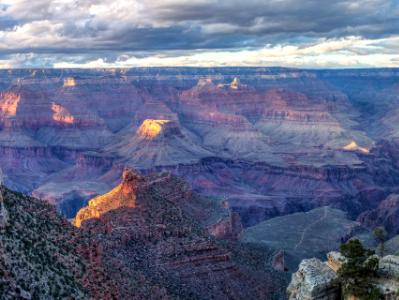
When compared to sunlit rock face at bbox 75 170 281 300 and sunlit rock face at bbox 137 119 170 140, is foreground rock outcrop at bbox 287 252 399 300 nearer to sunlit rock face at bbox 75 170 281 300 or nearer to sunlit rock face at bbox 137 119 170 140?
sunlit rock face at bbox 75 170 281 300

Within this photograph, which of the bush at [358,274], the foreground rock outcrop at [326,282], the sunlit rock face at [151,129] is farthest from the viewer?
the sunlit rock face at [151,129]

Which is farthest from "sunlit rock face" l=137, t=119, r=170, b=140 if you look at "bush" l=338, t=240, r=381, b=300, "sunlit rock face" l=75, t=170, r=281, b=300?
"bush" l=338, t=240, r=381, b=300

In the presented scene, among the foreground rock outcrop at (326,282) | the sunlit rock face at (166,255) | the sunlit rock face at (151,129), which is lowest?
the sunlit rock face at (151,129)

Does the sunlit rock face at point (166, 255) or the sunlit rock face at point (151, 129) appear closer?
the sunlit rock face at point (166, 255)

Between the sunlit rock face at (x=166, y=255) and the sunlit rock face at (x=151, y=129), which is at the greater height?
the sunlit rock face at (x=166, y=255)

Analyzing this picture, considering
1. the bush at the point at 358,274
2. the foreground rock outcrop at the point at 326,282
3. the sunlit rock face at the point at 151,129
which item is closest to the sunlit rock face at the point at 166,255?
the foreground rock outcrop at the point at 326,282

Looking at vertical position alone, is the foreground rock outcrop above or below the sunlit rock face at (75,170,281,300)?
above

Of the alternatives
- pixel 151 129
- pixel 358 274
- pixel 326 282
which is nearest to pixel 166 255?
pixel 326 282

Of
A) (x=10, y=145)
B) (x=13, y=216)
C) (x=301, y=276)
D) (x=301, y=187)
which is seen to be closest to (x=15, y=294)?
(x=13, y=216)

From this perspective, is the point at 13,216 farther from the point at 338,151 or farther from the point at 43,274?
the point at 338,151

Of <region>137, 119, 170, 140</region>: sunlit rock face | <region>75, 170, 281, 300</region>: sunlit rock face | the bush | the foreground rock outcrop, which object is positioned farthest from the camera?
<region>137, 119, 170, 140</region>: sunlit rock face

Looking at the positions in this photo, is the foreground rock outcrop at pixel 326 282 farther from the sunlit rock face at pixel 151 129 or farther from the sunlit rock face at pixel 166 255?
the sunlit rock face at pixel 151 129
